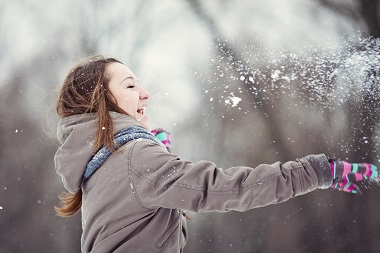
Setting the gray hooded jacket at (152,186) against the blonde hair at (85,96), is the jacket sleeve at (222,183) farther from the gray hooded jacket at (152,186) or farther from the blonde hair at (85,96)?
the blonde hair at (85,96)

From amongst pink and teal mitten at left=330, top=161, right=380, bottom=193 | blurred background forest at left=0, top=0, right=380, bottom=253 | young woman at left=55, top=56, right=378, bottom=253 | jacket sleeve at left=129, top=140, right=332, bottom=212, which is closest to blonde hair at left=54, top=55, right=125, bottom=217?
young woman at left=55, top=56, right=378, bottom=253

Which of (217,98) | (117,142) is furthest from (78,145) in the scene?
(217,98)

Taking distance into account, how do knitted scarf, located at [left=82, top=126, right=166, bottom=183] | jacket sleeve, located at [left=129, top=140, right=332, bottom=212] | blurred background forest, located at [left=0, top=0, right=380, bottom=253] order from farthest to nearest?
blurred background forest, located at [left=0, top=0, right=380, bottom=253] → knitted scarf, located at [left=82, top=126, right=166, bottom=183] → jacket sleeve, located at [left=129, top=140, right=332, bottom=212]

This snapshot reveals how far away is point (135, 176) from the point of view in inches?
40.8

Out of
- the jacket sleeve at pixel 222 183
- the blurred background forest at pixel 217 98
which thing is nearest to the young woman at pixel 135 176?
the jacket sleeve at pixel 222 183

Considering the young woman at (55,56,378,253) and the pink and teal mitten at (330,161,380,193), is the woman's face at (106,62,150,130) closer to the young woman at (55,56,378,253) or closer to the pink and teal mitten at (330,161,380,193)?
the young woman at (55,56,378,253)

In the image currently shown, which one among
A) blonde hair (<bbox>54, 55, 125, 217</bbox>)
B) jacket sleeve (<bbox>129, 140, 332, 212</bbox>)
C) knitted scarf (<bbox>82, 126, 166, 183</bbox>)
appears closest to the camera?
jacket sleeve (<bbox>129, 140, 332, 212</bbox>)

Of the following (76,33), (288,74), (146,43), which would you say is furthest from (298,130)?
(76,33)

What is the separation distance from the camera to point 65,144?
1.15m

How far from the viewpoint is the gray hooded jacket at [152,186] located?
954mm

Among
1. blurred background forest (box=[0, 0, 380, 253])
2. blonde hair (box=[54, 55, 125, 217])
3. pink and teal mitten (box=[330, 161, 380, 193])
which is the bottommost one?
blurred background forest (box=[0, 0, 380, 253])

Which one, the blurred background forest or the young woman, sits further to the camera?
the blurred background forest

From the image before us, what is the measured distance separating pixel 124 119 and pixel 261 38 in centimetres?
159

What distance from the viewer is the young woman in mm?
958
